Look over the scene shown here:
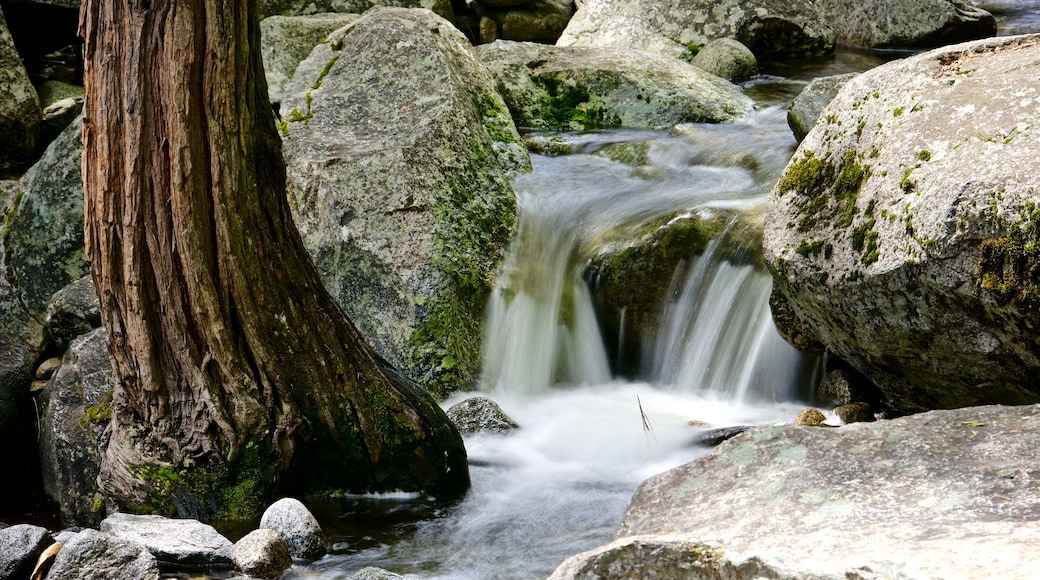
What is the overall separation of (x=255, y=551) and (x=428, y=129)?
13.0 feet

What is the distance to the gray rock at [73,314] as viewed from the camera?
721 cm

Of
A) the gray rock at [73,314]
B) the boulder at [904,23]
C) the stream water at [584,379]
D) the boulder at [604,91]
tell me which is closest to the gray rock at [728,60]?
the boulder at [604,91]

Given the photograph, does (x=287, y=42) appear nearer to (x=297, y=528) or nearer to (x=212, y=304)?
(x=212, y=304)

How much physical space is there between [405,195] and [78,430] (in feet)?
8.70

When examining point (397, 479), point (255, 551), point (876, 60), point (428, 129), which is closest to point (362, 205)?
point (428, 129)

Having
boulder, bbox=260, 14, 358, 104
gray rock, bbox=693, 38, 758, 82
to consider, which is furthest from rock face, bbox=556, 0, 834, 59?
boulder, bbox=260, 14, 358, 104

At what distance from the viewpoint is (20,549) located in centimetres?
411

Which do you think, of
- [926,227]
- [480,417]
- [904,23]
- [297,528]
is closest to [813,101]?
[926,227]

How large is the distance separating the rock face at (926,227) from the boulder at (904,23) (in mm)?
8220

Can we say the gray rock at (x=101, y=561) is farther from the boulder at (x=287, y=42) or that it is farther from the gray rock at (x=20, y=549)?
the boulder at (x=287, y=42)

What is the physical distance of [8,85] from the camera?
10336 millimetres

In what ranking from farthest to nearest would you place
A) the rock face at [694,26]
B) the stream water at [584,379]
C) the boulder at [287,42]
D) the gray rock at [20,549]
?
1. the rock face at [694,26]
2. the boulder at [287,42]
3. the stream water at [584,379]
4. the gray rock at [20,549]

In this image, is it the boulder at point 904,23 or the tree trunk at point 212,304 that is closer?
the tree trunk at point 212,304

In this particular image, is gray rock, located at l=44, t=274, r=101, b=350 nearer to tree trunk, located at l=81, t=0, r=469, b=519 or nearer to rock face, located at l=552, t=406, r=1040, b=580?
tree trunk, located at l=81, t=0, r=469, b=519
